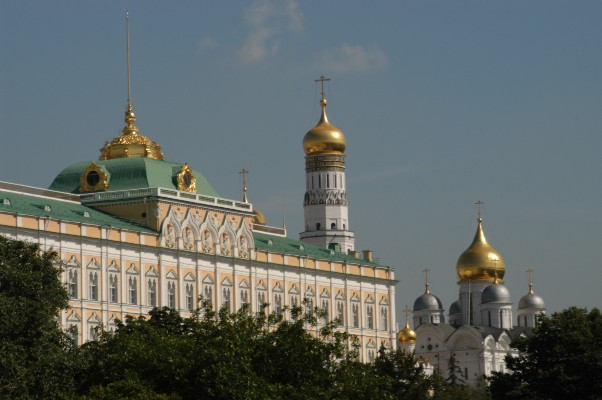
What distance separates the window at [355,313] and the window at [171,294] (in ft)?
82.2

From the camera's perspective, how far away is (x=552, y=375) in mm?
122938

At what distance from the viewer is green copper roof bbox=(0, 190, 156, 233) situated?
145875mm

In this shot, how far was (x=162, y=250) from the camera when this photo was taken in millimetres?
156750

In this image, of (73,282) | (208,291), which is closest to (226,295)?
(208,291)

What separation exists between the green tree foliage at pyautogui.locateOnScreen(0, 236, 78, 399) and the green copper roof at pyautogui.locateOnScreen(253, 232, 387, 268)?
63660mm

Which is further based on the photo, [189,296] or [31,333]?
[189,296]

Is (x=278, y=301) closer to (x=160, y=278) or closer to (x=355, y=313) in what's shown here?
(x=355, y=313)

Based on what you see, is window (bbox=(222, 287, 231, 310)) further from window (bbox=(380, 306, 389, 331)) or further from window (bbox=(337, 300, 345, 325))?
window (bbox=(380, 306, 389, 331))

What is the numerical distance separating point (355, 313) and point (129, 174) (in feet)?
86.4

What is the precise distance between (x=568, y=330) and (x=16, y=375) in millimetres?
38473

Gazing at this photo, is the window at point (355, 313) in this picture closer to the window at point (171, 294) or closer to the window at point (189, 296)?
the window at point (189, 296)

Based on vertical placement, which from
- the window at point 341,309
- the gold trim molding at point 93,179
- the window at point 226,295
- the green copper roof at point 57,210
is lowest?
the window at point 226,295

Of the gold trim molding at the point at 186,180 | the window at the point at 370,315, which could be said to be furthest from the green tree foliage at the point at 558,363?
the window at the point at 370,315

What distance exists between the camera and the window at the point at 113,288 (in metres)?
151
